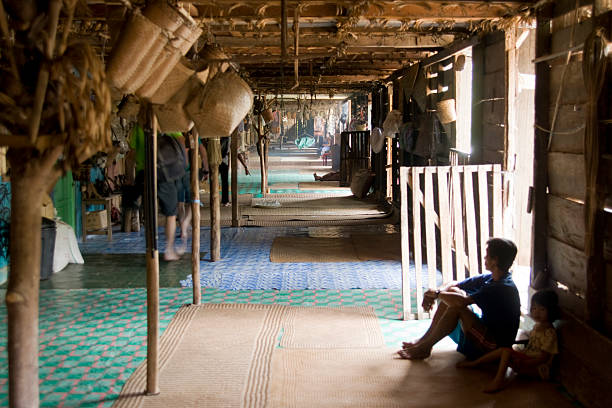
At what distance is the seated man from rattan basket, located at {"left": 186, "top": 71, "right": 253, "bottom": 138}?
1.64 meters

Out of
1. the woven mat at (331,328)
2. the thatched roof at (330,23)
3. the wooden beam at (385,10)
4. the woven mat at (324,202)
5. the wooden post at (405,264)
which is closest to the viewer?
the woven mat at (331,328)

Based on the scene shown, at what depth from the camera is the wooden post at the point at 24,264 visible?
2.16m

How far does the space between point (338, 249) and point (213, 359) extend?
3.89 meters

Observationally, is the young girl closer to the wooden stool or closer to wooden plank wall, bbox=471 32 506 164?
wooden plank wall, bbox=471 32 506 164

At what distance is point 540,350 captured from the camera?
370 centimetres

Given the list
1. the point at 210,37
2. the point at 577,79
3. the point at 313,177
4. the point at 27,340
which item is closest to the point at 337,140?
the point at 313,177

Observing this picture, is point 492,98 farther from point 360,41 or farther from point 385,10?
point 360,41

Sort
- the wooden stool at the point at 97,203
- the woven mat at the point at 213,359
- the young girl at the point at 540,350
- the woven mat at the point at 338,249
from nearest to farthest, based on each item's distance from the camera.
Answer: the woven mat at the point at 213,359
the young girl at the point at 540,350
the woven mat at the point at 338,249
the wooden stool at the point at 97,203

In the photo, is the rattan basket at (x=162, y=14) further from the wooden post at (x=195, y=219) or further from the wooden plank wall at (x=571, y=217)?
the wooden plank wall at (x=571, y=217)

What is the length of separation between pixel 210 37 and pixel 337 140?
63.6ft

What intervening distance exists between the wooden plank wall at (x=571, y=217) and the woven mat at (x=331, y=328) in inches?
49.9

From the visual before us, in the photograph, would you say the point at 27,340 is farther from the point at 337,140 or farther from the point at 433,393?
the point at 337,140

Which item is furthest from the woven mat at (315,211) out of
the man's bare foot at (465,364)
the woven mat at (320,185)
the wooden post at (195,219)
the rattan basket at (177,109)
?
the rattan basket at (177,109)

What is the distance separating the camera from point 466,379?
3.73 metres
